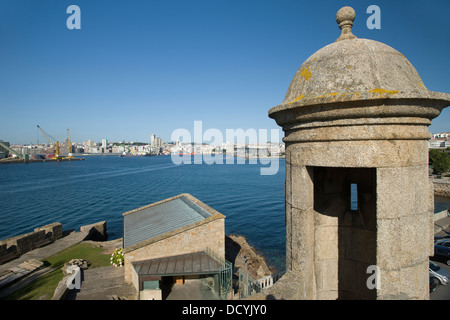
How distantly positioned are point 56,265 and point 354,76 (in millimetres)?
16731

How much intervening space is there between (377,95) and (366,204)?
2427 mm

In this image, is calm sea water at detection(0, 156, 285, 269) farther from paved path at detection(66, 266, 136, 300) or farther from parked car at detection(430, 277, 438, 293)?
paved path at detection(66, 266, 136, 300)

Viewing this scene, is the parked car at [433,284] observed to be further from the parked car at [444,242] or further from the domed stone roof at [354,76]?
the domed stone roof at [354,76]

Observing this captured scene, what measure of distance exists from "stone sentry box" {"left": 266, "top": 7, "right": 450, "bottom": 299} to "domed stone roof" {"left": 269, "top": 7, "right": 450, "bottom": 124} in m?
0.01

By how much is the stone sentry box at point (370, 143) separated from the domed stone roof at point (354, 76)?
0.03 feet

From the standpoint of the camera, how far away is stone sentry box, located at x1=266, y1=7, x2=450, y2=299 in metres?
2.79

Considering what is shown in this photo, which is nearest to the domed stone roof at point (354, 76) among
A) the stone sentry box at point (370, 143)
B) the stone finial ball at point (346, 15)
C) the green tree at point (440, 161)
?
the stone sentry box at point (370, 143)

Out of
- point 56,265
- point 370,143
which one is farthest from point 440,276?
point 56,265

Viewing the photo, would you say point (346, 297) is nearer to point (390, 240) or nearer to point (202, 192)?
point (390, 240)

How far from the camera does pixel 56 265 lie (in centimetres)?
1424

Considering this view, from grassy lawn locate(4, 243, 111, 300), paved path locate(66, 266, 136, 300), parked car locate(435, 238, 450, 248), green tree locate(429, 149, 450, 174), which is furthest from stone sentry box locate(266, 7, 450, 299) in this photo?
green tree locate(429, 149, 450, 174)

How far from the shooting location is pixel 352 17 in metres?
3.58

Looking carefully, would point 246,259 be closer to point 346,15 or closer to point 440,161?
point 346,15
